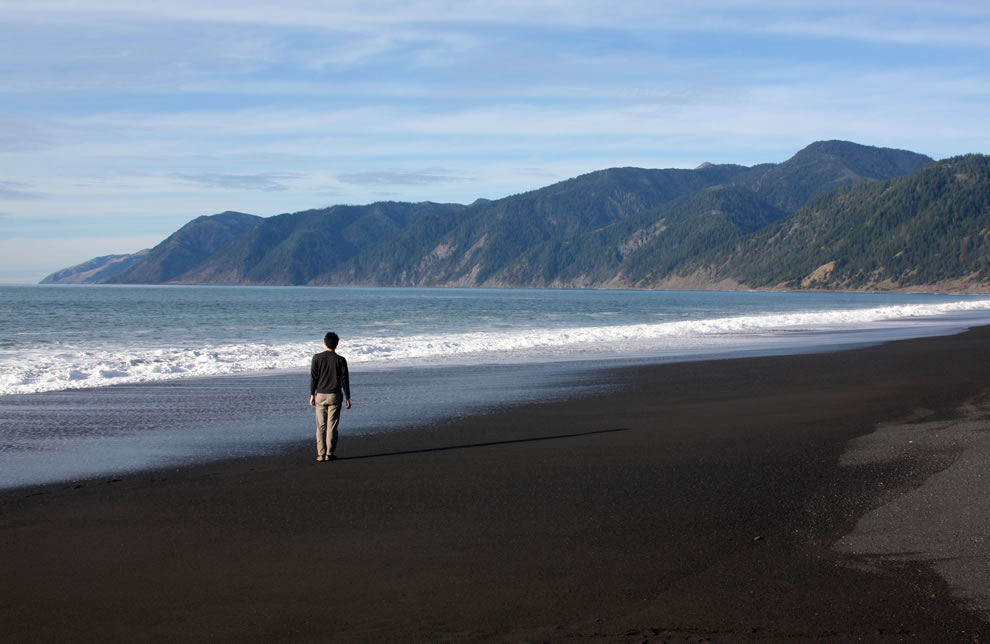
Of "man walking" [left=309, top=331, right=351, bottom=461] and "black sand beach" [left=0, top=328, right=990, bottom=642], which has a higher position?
"man walking" [left=309, top=331, right=351, bottom=461]

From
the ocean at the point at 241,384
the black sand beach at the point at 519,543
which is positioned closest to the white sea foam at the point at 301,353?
the ocean at the point at 241,384

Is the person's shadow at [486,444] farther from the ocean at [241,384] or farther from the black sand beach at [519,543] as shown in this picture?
the ocean at [241,384]

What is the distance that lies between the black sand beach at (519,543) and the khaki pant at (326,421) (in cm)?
25

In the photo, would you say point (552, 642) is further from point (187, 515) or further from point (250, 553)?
point (187, 515)

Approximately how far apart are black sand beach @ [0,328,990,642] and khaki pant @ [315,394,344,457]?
25 cm

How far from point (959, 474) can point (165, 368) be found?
54.8 ft

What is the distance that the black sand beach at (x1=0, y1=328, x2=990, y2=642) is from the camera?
486 cm

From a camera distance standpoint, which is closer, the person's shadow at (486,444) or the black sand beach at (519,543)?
the black sand beach at (519,543)

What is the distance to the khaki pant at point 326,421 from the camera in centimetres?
986

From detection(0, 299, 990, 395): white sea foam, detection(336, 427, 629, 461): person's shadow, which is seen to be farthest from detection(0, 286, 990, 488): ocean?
detection(336, 427, 629, 461): person's shadow

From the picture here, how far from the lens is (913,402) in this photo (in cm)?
1404

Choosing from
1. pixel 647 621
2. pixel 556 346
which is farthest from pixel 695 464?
pixel 556 346

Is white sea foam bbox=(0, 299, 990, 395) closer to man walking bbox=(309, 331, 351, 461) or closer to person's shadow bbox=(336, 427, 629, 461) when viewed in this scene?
man walking bbox=(309, 331, 351, 461)

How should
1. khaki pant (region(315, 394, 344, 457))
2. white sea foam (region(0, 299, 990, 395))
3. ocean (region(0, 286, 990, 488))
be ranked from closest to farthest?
1. khaki pant (region(315, 394, 344, 457))
2. ocean (region(0, 286, 990, 488))
3. white sea foam (region(0, 299, 990, 395))
